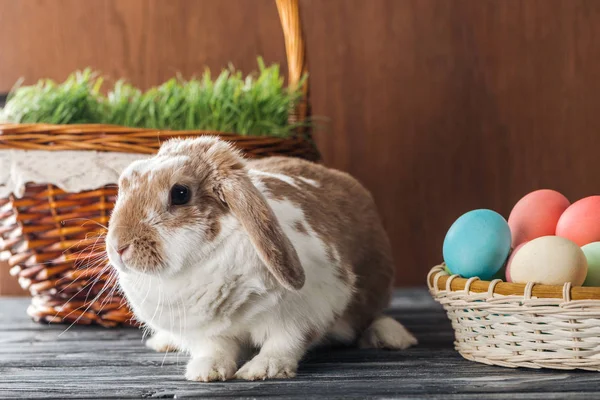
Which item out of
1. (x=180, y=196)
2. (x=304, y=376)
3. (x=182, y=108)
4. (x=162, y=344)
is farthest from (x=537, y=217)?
(x=182, y=108)

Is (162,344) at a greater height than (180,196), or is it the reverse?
(180,196)

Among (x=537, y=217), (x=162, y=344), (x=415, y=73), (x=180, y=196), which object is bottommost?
(x=162, y=344)

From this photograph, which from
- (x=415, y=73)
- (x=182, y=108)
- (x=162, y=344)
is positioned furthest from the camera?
(x=415, y=73)

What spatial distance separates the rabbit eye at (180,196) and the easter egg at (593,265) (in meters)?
0.66

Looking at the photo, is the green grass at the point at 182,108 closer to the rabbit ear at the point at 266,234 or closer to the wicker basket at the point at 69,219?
the wicker basket at the point at 69,219

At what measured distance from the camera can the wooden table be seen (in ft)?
3.49

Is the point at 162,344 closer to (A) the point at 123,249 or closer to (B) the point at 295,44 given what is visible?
(A) the point at 123,249

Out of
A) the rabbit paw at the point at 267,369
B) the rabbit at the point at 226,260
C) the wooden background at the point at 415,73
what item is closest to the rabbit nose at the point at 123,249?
the rabbit at the point at 226,260

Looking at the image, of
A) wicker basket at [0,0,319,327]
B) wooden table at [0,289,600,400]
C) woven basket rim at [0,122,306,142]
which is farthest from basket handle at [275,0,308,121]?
wooden table at [0,289,600,400]

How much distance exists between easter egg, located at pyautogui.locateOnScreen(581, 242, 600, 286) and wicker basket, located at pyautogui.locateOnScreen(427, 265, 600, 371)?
0.10 m

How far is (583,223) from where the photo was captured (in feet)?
4.09

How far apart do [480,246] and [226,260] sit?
16.9 inches

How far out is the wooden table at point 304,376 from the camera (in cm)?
106

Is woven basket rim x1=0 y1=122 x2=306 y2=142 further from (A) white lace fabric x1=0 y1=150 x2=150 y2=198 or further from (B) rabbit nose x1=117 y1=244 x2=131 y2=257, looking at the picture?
(B) rabbit nose x1=117 y1=244 x2=131 y2=257
